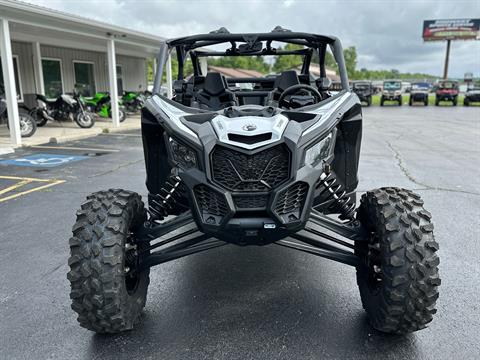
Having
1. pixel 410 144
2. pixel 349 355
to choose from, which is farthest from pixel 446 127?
pixel 349 355

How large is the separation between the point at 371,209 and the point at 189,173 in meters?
1.17

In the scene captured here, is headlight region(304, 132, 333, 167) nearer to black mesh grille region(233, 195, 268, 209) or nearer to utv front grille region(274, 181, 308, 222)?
utv front grille region(274, 181, 308, 222)

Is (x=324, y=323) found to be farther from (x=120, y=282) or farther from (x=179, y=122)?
(x=179, y=122)

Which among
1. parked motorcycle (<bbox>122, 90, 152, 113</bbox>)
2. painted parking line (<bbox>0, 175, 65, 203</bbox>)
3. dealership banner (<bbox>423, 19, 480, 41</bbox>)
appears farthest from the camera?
dealership banner (<bbox>423, 19, 480, 41</bbox>)

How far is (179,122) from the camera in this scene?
2666mm

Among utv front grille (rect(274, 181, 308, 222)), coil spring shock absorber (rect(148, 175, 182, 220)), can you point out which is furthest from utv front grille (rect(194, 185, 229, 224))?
coil spring shock absorber (rect(148, 175, 182, 220))

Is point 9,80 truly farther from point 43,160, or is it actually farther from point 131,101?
point 131,101

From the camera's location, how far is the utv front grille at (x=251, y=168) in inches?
93.9

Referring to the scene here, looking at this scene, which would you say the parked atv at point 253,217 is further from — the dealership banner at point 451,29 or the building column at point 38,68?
the dealership banner at point 451,29

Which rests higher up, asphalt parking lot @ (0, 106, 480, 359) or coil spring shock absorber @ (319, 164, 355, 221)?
coil spring shock absorber @ (319, 164, 355, 221)

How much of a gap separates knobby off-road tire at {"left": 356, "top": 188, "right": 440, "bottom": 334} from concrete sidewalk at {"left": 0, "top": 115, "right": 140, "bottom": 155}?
31.7 feet

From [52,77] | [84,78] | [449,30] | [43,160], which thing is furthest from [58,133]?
[449,30]

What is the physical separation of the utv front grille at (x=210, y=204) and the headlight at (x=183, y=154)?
0.56ft

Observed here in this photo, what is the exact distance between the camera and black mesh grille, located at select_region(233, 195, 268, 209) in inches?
95.0
